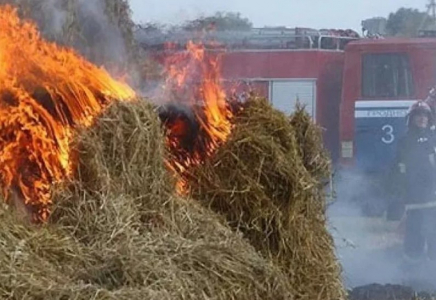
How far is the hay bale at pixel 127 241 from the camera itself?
441 cm

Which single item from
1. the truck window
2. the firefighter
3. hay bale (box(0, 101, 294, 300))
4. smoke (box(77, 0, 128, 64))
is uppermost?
smoke (box(77, 0, 128, 64))

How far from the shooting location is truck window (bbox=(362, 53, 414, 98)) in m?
14.6

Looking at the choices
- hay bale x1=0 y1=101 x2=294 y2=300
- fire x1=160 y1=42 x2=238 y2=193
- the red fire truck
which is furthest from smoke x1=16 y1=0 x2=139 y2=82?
the red fire truck

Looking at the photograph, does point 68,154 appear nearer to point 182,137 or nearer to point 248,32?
point 182,137

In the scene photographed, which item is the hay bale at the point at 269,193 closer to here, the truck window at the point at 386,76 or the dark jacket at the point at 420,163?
the dark jacket at the point at 420,163

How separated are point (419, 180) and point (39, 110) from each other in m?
7.63

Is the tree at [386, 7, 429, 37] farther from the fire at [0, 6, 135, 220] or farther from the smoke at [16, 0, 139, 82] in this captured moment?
the fire at [0, 6, 135, 220]

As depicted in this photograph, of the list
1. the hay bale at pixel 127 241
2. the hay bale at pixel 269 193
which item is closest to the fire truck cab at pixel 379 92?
the hay bale at pixel 269 193

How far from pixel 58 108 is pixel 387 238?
25.8ft

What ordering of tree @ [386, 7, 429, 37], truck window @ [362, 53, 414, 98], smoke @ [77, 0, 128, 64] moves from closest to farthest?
smoke @ [77, 0, 128, 64] < truck window @ [362, 53, 414, 98] < tree @ [386, 7, 429, 37]

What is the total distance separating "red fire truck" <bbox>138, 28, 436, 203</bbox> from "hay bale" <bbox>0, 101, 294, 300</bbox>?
880 centimetres

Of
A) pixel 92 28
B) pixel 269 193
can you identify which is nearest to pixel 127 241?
pixel 269 193

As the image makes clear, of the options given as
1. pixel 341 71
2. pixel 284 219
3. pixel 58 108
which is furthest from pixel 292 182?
pixel 341 71

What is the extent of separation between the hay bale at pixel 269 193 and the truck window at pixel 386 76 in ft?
29.0
